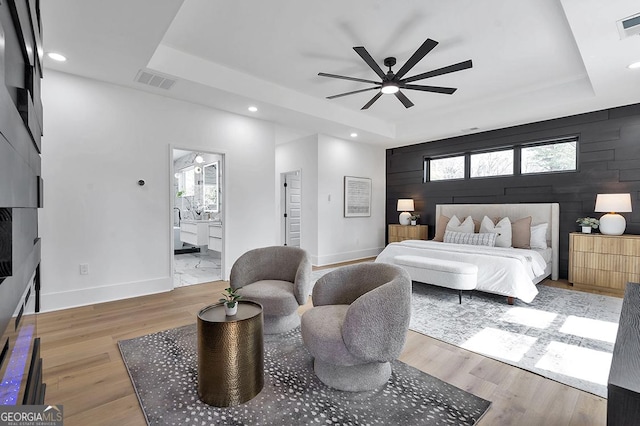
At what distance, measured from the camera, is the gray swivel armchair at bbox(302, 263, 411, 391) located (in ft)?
6.17

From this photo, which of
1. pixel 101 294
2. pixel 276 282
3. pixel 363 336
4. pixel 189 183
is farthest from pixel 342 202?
pixel 363 336

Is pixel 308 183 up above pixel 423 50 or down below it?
below

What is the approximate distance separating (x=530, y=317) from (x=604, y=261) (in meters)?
2.05

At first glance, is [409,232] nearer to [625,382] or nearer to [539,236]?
[539,236]

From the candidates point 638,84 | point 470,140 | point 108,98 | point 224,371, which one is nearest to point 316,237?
point 470,140

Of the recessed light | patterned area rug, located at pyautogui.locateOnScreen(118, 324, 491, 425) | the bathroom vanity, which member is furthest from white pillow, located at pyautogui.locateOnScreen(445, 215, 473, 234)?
the recessed light

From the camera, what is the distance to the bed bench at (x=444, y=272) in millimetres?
3729

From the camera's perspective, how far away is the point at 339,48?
3426 mm

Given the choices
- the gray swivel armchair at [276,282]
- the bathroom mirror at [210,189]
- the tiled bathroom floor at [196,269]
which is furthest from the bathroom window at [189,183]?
the gray swivel armchair at [276,282]

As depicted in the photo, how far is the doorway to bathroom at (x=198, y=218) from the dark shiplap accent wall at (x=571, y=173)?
4.65 meters

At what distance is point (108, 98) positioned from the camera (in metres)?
3.78

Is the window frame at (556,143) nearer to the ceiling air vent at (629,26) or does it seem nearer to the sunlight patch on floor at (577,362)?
the ceiling air vent at (629,26)

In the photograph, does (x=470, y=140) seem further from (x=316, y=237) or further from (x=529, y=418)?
(x=529, y=418)

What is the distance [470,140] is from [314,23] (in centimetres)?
436
